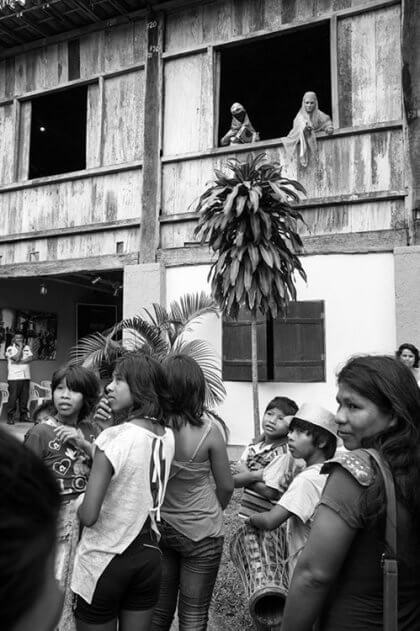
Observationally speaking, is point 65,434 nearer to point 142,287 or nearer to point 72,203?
point 142,287

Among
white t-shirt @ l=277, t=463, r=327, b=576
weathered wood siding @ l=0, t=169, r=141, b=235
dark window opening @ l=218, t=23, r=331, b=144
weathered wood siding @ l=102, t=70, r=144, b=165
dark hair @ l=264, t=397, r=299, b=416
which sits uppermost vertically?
dark window opening @ l=218, t=23, r=331, b=144

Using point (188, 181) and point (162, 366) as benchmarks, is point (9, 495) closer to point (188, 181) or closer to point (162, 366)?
point (162, 366)

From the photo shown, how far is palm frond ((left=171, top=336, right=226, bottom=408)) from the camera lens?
23.5 ft

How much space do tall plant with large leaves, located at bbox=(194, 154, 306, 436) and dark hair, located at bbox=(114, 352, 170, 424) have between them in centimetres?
397

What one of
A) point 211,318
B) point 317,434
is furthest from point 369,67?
point 317,434

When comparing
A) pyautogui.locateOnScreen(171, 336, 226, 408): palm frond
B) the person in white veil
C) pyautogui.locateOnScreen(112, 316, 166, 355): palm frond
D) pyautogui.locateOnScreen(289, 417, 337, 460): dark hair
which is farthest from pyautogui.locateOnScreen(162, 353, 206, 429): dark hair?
the person in white veil

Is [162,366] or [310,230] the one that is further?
[310,230]

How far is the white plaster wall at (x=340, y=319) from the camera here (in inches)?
280

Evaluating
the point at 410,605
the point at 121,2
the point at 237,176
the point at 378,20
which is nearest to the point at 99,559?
the point at 410,605

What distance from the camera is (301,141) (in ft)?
24.5

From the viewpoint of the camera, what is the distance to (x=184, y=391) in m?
2.61

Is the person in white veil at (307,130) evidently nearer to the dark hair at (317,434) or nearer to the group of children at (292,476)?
the group of children at (292,476)

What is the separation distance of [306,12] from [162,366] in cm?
702

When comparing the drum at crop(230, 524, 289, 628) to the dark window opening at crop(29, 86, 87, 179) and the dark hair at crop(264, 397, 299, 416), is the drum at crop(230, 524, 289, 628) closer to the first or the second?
the dark hair at crop(264, 397, 299, 416)
